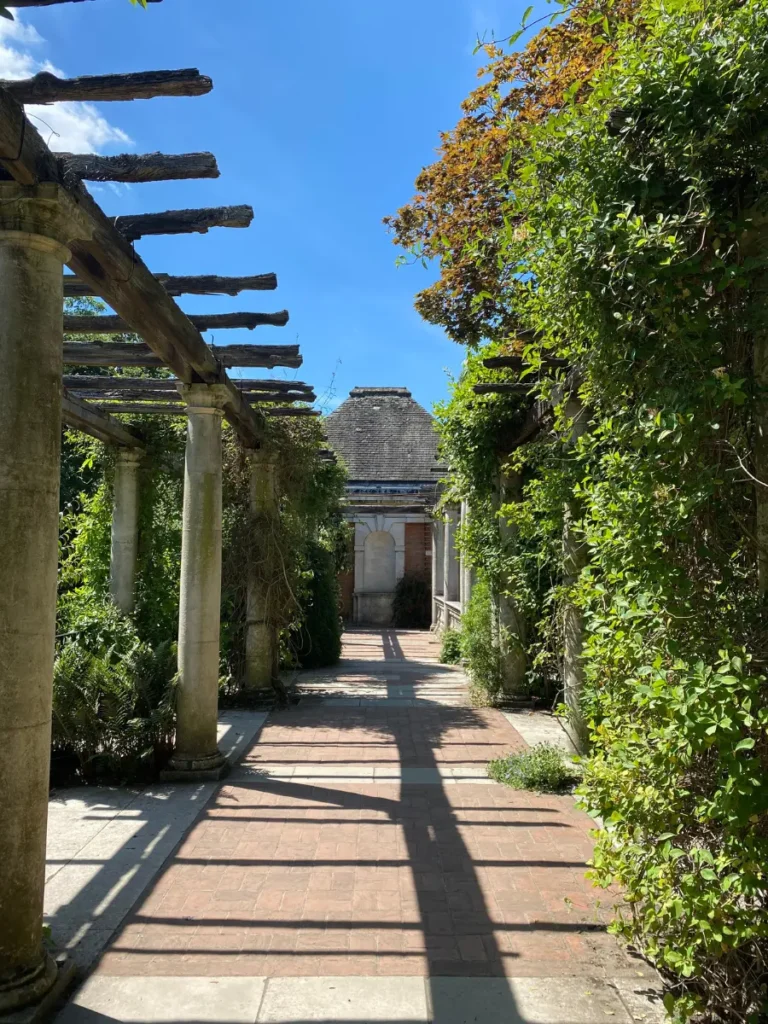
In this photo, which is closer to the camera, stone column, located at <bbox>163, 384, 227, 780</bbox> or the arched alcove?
stone column, located at <bbox>163, 384, 227, 780</bbox>

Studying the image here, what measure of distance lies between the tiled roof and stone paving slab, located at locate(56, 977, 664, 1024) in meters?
20.5

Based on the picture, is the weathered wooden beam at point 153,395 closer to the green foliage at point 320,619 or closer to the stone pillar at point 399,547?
the green foliage at point 320,619

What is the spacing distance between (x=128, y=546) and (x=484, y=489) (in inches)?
176

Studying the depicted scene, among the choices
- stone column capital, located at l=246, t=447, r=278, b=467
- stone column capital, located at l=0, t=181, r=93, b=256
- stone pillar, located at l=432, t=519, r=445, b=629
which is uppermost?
stone column capital, located at l=0, t=181, r=93, b=256

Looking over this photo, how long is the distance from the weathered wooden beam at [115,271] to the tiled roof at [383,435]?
17.3 metres

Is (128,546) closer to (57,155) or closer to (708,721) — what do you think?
(57,155)

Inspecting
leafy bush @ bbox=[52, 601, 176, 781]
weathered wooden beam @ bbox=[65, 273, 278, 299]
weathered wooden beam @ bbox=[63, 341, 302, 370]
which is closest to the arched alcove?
weathered wooden beam @ bbox=[63, 341, 302, 370]

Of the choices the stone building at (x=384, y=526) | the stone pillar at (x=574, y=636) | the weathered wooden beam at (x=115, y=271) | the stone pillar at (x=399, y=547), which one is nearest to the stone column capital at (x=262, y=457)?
the weathered wooden beam at (x=115, y=271)

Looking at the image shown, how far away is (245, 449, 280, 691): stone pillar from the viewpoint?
9.15 m

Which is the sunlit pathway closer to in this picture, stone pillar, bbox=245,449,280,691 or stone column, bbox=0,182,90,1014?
stone column, bbox=0,182,90,1014

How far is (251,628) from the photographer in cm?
924

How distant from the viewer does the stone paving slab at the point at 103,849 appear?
353cm

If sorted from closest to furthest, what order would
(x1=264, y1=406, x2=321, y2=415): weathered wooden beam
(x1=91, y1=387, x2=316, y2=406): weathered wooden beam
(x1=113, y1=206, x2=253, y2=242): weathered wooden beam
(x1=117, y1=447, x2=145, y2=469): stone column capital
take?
1. (x1=113, y1=206, x2=253, y2=242): weathered wooden beam
2. (x1=91, y1=387, x2=316, y2=406): weathered wooden beam
3. (x1=264, y1=406, x2=321, y2=415): weathered wooden beam
4. (x1=117, y1=447, x2=145, y2=469): stone column capital

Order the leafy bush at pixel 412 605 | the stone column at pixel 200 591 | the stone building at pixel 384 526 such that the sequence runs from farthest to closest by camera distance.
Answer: the stone building at pixel 384 526 → the leafy bush at pixel 412 605 → the stone column at pixel 200 591
